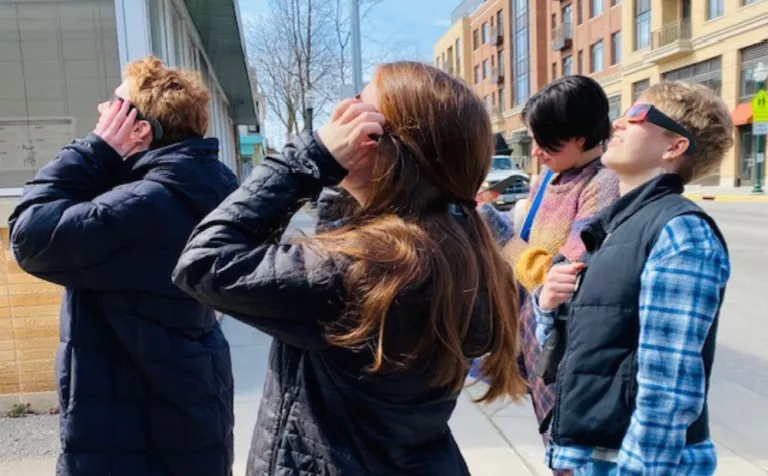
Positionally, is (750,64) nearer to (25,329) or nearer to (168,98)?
(25,329)

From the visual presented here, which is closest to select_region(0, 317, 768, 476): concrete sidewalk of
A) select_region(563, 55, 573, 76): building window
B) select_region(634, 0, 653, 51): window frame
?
select_region(634, 0, 653, 51): window frame

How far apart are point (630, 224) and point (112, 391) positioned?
1584 millimetres

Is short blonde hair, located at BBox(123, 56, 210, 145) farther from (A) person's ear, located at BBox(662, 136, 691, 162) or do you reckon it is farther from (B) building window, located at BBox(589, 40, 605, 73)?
(B) building window, located at BBox(589, 40, 605, 73)

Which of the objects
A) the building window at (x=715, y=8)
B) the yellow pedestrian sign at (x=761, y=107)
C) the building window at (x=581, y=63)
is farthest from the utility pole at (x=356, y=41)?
the building window at (x=581, y=63)

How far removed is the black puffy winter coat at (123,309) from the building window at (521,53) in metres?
50.0

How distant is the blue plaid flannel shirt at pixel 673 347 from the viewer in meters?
1.41

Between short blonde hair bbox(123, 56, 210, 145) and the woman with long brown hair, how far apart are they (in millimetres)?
1003

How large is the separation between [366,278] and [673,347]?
767 millimetres

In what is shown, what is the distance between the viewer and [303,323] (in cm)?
118

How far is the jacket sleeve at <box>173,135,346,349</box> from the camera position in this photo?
115 centimetres

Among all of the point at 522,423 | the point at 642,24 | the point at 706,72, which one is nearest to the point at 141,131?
the point at 522,423

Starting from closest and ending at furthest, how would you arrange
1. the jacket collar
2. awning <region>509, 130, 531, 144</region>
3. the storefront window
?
the jacket collar
the storefront window
awning <region>509, 130, 531, 144</region>

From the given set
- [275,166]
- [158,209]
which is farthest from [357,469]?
[158,209]

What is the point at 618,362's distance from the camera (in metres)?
1.52
